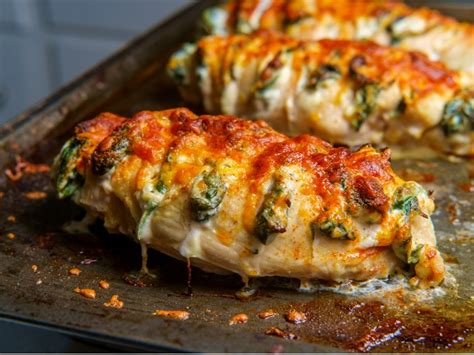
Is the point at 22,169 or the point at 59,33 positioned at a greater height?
the point at 22,169

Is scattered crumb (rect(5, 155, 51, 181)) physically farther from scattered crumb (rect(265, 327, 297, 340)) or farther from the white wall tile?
the white wall tile

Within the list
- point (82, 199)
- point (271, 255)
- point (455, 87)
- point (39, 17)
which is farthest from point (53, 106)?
point (39, 17)

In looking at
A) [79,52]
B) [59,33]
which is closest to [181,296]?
[79,52]

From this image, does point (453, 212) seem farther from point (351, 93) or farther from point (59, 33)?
point (59, 33)

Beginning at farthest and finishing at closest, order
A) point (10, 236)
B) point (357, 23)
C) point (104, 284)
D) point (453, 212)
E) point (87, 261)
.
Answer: point (357, 23) → point (453, 212) → point (10, 236) → point (87, 261) → point (104, 284)

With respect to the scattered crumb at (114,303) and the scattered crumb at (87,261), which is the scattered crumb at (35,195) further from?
the scattered crumb at (114,303)

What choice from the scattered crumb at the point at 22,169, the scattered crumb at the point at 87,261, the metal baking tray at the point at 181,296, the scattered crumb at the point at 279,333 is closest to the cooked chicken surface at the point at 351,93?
the metal baking tray at the point at 181,296

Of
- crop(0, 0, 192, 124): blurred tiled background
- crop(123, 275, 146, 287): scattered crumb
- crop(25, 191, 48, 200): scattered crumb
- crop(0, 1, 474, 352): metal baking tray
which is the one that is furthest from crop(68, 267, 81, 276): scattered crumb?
crop(0, 0, 192, 124): blurred tiled background

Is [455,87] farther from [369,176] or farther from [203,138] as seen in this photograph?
[203,138]
